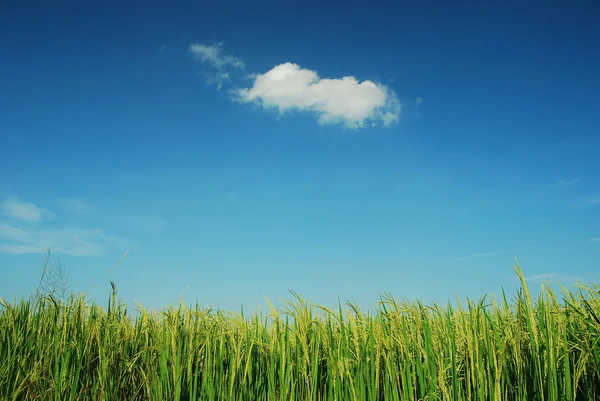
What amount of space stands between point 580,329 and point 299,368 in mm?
2275

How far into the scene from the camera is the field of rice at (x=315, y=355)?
3.14 metres

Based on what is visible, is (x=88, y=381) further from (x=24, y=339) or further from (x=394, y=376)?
(x=394, y=376)

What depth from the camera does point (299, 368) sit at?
3721 mm

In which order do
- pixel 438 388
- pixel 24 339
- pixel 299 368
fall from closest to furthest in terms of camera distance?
pixel 438 388
pixel 299 368
pixel 24 339

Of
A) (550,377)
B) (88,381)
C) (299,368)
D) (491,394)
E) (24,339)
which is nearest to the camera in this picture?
(550,377)

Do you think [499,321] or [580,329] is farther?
[499,321]

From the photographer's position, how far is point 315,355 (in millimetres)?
3576

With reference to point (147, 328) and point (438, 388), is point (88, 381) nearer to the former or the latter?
point (147, 328)

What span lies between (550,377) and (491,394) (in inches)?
17.6

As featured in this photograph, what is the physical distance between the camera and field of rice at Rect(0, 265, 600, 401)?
3141 mm

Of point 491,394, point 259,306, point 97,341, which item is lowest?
point 491,394

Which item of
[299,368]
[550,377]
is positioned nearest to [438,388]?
[550,377]

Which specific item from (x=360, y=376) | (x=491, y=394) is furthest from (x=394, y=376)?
(x=491, y=394)

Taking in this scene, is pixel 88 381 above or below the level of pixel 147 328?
below
